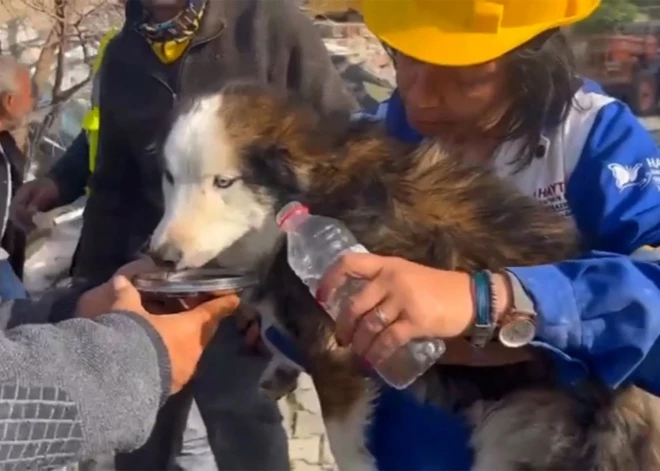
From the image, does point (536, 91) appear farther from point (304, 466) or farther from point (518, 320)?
point (304, 466)

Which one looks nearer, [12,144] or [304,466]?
[304,466]

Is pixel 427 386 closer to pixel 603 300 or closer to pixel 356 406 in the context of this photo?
pixel 356 406

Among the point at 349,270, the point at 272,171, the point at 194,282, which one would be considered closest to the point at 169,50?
the point at 272,171

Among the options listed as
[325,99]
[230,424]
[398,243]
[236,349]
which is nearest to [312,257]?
[398,243]

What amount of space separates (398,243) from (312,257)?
0.17 m

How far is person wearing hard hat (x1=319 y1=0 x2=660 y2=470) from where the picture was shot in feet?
4.53

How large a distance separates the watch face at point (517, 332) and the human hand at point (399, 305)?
0.11 ft

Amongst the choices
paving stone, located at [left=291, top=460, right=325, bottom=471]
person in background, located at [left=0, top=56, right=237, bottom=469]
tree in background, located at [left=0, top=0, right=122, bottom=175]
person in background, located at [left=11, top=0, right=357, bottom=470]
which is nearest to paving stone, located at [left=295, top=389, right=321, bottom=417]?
paving stone, located at [left=291, top=460, right=325, bottom=471]

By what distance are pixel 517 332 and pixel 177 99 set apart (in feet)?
5.27

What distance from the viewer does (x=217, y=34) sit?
9.55 ft

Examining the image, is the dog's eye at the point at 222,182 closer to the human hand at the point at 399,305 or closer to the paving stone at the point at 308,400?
the human hand at the point at 399,305

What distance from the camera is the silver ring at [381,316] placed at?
135 centimetres

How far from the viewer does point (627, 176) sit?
5.08ft

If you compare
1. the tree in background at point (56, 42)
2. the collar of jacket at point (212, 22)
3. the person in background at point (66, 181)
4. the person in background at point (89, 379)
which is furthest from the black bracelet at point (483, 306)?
the tree in background at point (56, 42)
